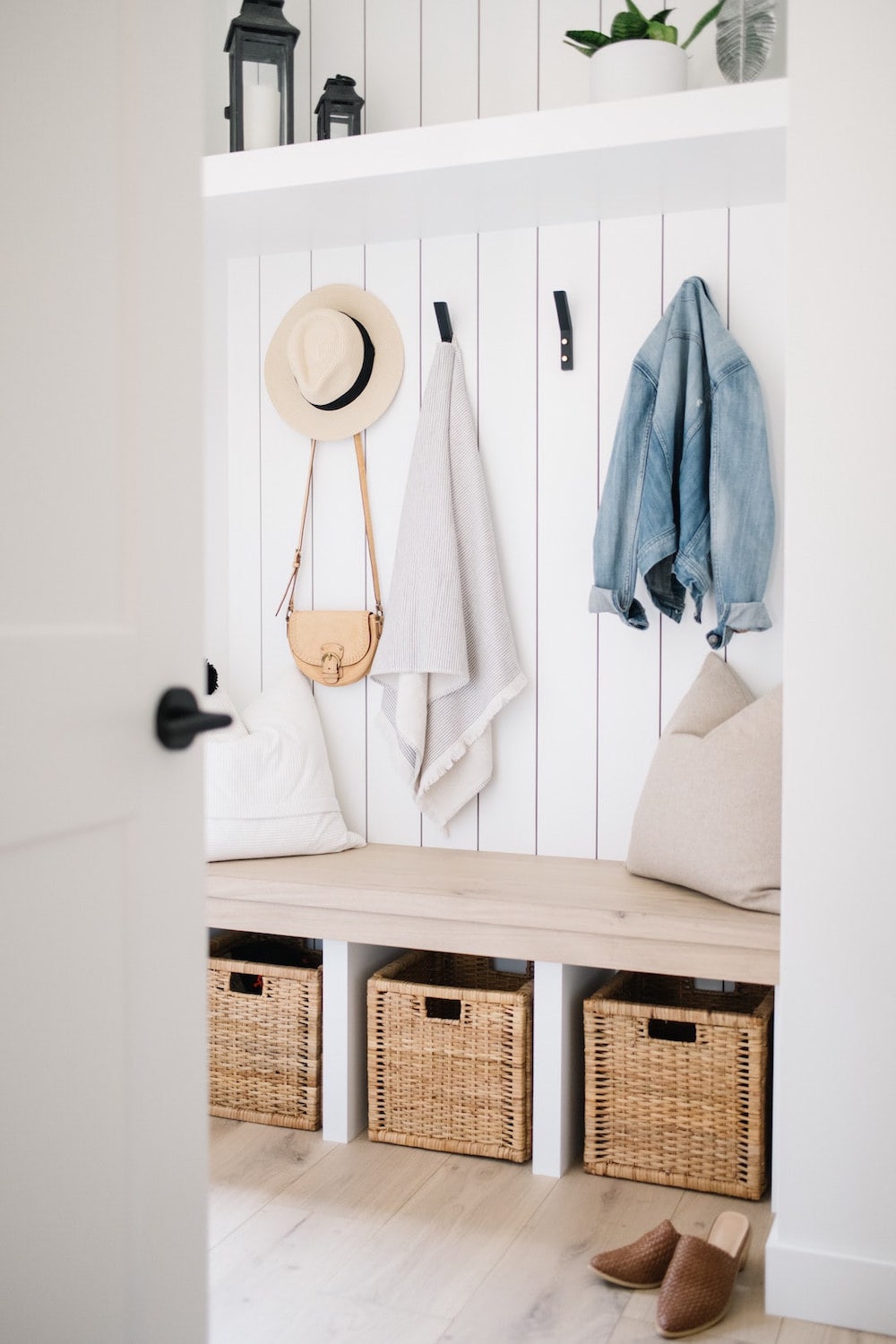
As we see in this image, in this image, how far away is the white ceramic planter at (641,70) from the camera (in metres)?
2.37

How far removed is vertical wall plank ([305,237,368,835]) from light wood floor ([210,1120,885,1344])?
0.84 meters

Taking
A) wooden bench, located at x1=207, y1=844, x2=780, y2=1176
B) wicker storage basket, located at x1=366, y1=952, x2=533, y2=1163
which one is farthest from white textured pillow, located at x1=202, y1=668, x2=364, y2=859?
wicker storage basket, located at x1=366, y1=952, x2=533, y2=1163

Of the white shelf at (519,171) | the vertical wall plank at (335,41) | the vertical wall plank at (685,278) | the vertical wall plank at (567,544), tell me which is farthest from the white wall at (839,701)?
the vertical wall plank at (335,41)

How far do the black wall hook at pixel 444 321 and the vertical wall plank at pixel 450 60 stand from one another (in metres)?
0.40

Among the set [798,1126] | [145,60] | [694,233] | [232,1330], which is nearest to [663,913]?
[798,1126]

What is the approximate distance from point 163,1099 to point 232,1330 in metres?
1.00

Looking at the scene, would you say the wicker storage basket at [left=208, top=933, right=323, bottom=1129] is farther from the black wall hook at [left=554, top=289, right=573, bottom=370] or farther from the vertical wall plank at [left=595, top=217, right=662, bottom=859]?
the black wall hook at [left=554, top=289, right=573, bottom=370]

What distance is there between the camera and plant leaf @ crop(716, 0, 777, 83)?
2.38 metres

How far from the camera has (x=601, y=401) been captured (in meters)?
2.76

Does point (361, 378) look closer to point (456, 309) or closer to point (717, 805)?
point (456, 309)

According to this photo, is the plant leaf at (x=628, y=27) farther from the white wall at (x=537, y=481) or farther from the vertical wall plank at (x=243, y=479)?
the vertical wall plank at (x=243, y=479)

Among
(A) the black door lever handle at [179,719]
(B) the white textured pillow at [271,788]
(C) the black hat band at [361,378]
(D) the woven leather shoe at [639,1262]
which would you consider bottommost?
(D) the woven leather shoe at [639,1262]

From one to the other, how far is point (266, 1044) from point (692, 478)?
1.49 metres

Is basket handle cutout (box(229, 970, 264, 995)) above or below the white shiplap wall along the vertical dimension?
below
